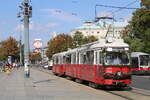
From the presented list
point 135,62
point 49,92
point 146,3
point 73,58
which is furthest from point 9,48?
point 49,92

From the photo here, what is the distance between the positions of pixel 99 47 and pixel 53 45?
100890 mm

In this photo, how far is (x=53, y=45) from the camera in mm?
125125

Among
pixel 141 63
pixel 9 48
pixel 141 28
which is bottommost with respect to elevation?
pixel 141 63

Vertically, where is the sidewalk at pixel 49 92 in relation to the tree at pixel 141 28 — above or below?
below

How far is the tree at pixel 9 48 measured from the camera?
12106 centimetres

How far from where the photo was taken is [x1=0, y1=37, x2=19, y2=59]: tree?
12106 cm

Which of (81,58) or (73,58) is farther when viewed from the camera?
(73,58)

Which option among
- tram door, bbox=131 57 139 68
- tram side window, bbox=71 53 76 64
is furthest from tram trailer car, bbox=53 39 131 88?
tram door, bbox=131 57 139 68

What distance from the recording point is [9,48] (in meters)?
122

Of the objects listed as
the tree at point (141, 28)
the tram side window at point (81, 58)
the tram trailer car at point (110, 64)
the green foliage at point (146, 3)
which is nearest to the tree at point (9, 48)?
the tree at point (141, 28)

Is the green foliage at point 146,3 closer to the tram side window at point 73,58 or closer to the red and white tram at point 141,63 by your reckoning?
the red and white tram at point 141,63

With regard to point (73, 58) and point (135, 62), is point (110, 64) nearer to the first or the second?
point (73, 58)

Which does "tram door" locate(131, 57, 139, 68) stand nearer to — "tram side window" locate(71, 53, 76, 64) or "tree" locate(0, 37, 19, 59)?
"tram side window" locate(71, 53, 76, 64)

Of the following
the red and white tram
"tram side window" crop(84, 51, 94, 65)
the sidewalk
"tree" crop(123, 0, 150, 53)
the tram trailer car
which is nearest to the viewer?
the sidewalk
